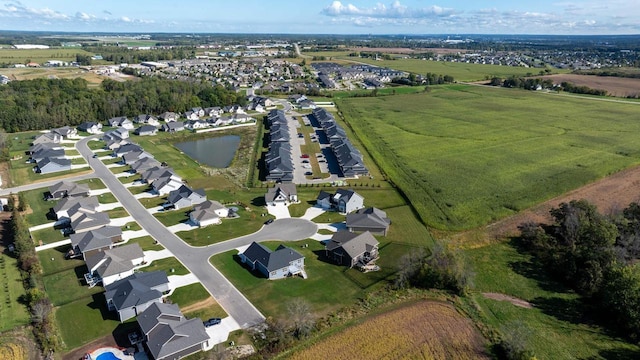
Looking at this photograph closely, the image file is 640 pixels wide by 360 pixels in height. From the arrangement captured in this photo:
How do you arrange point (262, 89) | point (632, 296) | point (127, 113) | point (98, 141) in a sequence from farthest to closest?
1. point (262, 89)
2. point (127, 113)
3. point (98, 141)
4. point (632, 296)

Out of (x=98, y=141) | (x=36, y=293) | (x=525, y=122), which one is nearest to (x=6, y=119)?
(x=98, y=141)

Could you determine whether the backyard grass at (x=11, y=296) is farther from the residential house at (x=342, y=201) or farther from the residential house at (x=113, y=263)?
the residential house at (x=342, y=201)

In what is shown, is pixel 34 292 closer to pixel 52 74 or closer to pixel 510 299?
pixel 510 299

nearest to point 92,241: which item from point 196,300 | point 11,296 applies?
point 11,296

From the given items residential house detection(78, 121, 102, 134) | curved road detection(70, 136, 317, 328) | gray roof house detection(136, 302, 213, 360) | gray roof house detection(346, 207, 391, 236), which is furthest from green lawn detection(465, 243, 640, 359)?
residential house detection(78, 121, 102, 134)

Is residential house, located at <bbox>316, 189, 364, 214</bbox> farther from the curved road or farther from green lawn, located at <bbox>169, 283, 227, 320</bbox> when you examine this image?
green lawn, located at <bbox>169, 283, 227, 320</bbox>

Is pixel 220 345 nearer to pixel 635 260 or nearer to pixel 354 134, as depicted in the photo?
pixel 635 260

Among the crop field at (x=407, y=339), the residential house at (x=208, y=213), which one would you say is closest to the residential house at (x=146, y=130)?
the residential house at (x=208, y=213)
